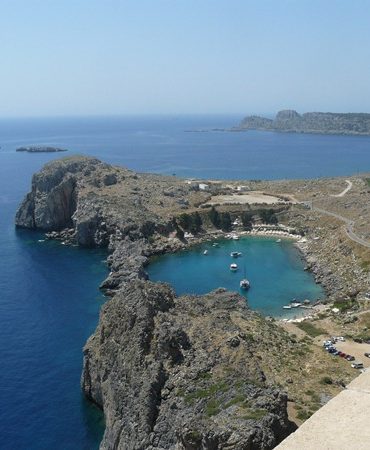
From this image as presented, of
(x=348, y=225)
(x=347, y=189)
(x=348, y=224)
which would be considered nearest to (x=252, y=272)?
(x=348, y=225)

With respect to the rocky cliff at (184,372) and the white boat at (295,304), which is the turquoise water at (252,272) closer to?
the white boat at (295,304)

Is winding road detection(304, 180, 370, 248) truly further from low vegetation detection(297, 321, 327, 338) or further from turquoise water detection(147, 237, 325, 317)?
low vegetation detection(297, 321, 327, 338)

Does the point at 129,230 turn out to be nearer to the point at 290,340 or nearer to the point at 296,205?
the point at 296,205

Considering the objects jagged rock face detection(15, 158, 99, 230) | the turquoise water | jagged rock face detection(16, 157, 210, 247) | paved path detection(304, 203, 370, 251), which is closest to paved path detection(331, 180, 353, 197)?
paved path detection(304, 203, 370, 251)

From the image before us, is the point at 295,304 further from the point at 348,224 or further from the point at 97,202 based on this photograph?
the point at 97,202

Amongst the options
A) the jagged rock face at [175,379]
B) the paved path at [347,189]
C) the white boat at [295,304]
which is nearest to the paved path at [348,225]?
the paved path at [347,189]

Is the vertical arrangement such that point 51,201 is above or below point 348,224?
above
